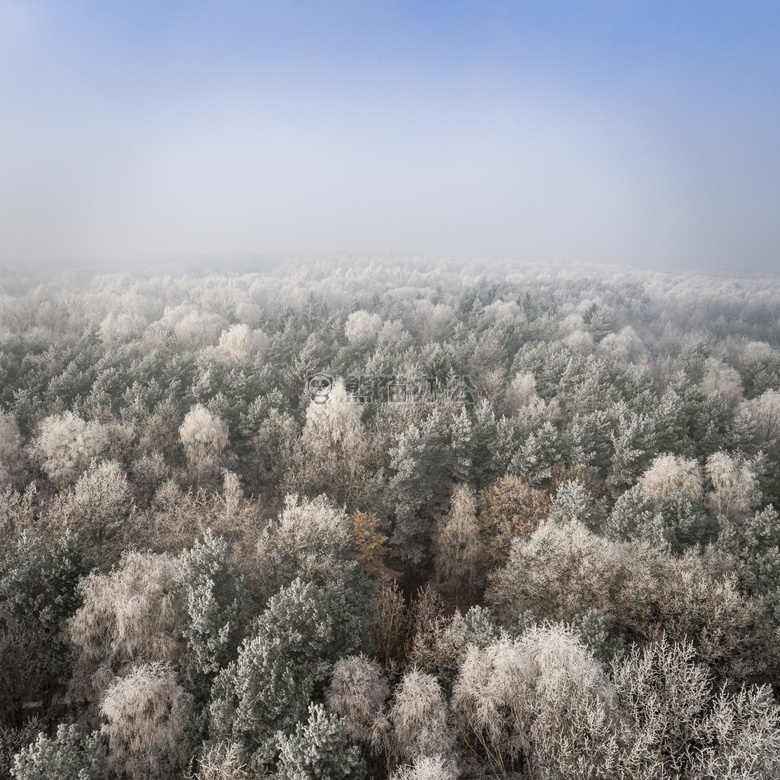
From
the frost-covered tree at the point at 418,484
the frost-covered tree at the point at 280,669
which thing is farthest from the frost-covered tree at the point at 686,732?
the frost-covered tree at the point at 418,484

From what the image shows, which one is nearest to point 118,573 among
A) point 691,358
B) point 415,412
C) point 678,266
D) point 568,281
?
point 415,412

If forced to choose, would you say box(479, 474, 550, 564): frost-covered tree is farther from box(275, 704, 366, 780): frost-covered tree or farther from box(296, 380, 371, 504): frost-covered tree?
box(275, 704, 366, 780): frost-covered tree

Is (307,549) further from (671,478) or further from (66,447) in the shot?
(671,478)

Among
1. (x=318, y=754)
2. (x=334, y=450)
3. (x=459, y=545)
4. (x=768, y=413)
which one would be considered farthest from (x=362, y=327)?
(x=318, y=754)

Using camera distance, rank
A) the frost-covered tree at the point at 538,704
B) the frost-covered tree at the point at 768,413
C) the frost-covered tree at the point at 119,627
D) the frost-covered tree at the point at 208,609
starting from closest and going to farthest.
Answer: the frost-covered tree at the point at 538,704, the frost-covered tree at the point at 208,609, the frost-covered tree at the point at 119,627, the frost-covered tree at the point at 768,413

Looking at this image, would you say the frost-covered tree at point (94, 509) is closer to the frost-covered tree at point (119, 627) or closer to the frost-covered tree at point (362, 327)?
the frost-covered tree at point (119, 627)

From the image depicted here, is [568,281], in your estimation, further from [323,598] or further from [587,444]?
[323,598]
